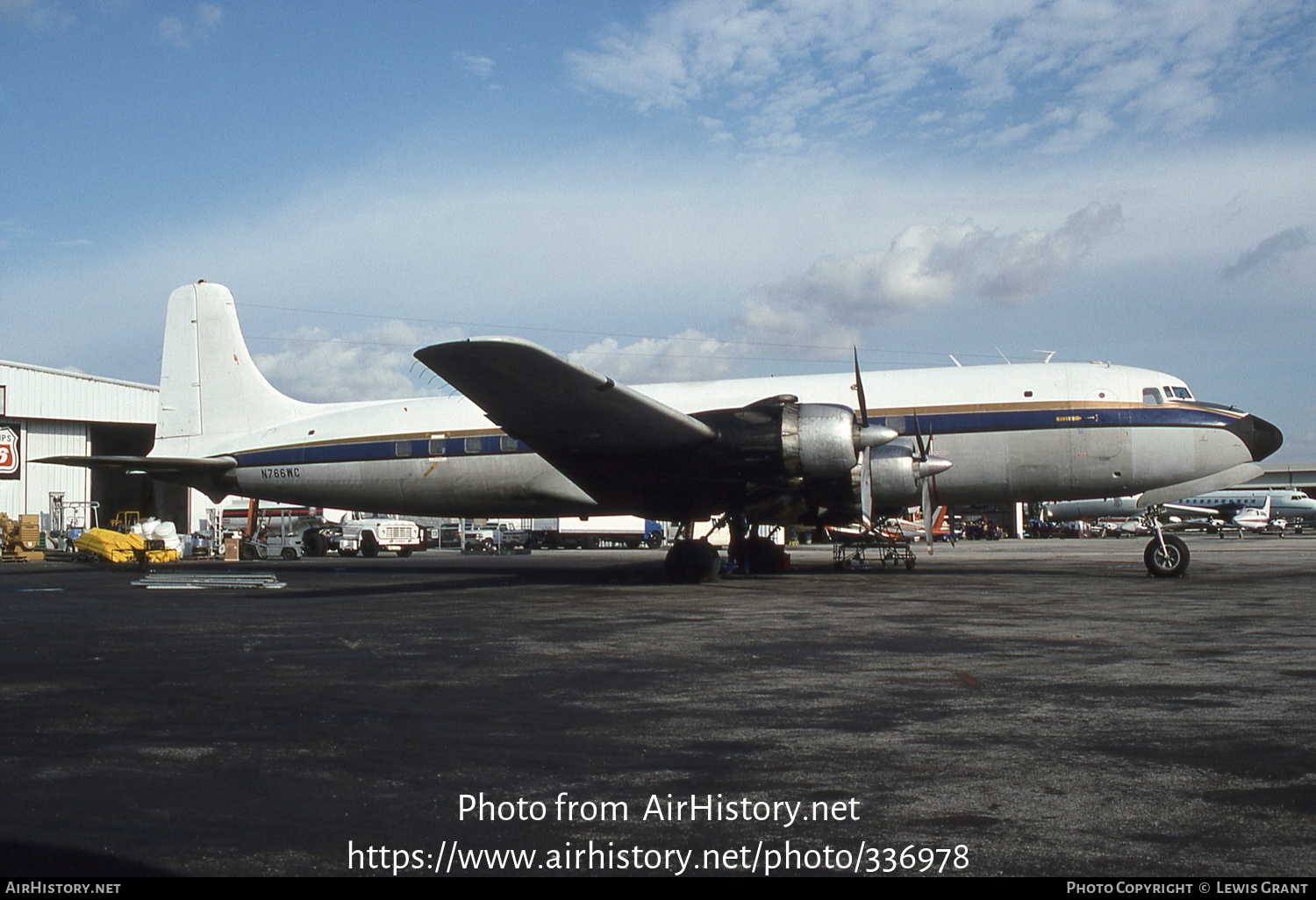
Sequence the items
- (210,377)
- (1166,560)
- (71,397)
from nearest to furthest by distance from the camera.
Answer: (1166,560) → (210,377) → (71,397)

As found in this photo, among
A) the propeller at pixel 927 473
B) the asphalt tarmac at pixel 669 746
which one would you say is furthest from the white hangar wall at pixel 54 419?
the asphalt tarmac at pixel 669 746

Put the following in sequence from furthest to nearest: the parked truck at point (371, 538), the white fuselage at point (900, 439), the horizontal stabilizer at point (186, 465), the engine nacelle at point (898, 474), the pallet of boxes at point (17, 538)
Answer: the parked truck at point (371, 538)
the pallet of boxes at point (17, 538)
the horizontal stabilizer at point (186, 465)
the white fuselage at point (900, 439)
the engine nacelle at point (898, 474)

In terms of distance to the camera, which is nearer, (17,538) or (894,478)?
(894,478)

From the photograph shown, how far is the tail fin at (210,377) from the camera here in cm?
2320

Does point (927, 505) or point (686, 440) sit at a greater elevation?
point (686, 440)

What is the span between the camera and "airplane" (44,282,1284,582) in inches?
620

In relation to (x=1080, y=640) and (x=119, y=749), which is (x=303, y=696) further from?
(x=1080, y=640)

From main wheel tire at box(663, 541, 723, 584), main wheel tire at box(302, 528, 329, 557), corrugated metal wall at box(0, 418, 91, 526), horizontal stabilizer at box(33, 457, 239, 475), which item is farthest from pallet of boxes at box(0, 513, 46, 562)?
main wheel tire at box(663, 541, 723, 584)

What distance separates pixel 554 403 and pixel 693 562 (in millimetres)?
4325

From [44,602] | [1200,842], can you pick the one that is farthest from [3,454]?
[1200,842]

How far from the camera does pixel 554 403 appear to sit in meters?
15.3

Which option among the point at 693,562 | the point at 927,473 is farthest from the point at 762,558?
the point at 927,473

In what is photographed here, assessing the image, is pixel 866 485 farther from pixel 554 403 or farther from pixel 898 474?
pixel 554 403

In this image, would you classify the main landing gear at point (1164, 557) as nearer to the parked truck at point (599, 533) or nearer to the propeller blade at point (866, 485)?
the propeller blade at point (866, 485)
